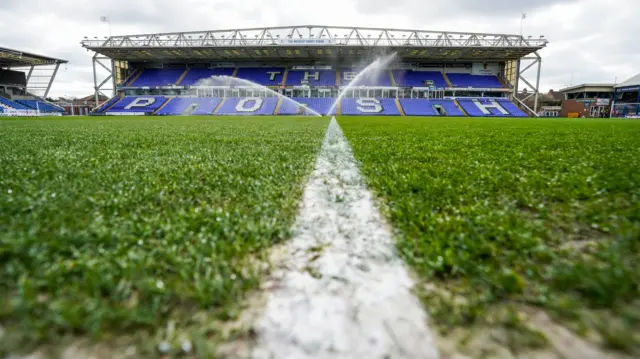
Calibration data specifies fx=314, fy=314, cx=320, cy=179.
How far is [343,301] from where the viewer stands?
0.80 metres

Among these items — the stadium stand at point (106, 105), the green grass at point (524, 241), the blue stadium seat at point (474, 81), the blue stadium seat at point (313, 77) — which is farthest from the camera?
the blue stadium seat at point (313, 77)

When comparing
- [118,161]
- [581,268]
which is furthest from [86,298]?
[118,161]

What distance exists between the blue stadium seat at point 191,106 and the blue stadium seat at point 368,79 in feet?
45.8

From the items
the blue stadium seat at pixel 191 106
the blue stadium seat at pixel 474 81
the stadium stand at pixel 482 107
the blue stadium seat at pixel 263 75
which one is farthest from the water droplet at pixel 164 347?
the blue stadium seat at pixel 474 81

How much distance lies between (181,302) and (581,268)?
1063 millimetres

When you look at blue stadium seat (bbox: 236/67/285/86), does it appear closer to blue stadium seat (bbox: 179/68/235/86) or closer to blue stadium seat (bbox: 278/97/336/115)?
blue stadium seat (bbox: 179/68/235/86)

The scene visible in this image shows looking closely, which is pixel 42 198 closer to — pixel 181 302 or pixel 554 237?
pixel 181 302

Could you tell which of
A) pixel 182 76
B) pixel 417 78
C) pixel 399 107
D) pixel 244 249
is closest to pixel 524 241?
pixel 244 249

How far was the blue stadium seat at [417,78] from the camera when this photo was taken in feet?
114

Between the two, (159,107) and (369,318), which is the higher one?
(159,107)

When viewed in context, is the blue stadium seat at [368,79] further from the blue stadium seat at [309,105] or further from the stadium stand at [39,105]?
the stadium stand at [39,105]

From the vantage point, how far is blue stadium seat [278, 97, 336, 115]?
→ 29.1m

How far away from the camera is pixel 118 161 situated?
280cm

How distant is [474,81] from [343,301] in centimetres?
4012
